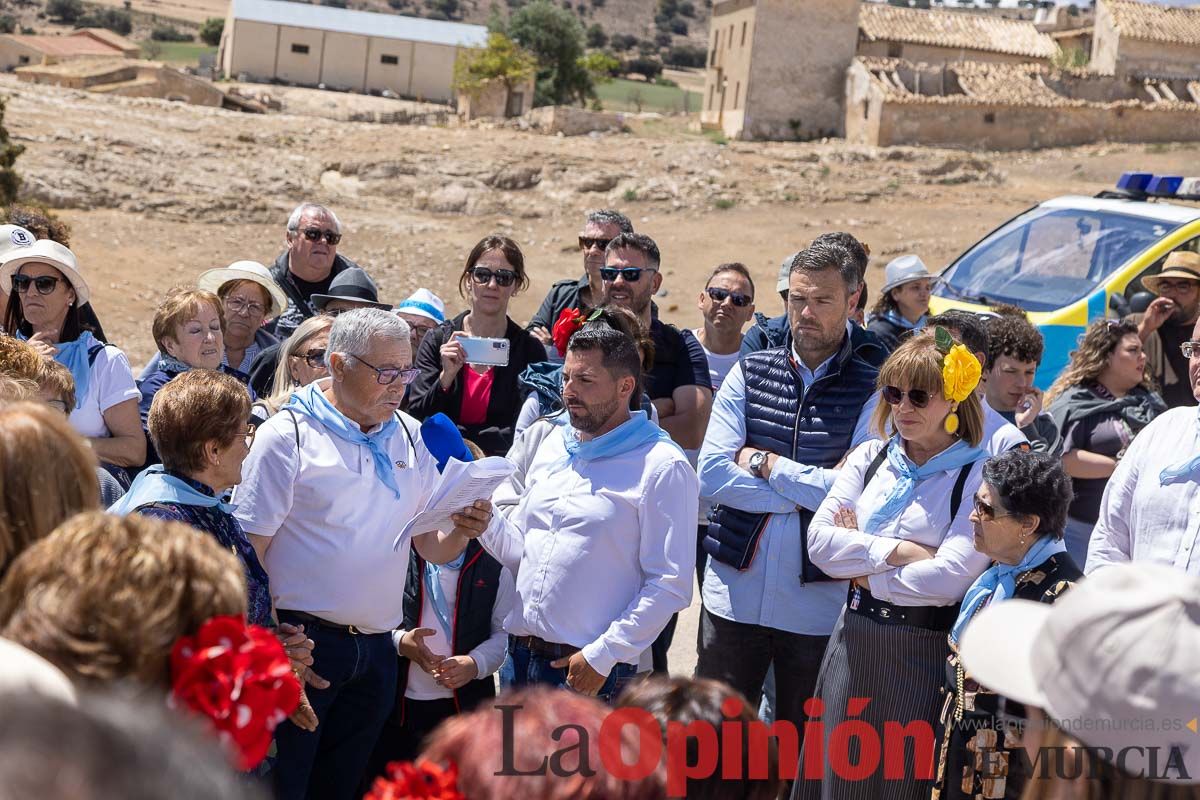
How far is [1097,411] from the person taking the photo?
592cm

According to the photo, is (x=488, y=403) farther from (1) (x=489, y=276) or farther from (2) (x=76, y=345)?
(2) (x=76, y=345)

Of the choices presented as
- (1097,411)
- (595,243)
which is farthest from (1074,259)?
(595,243)

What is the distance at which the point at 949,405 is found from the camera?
14.3 ft

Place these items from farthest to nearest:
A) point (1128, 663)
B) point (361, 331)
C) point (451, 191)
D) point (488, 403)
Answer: point (451, 191) → point (488, 403) → point (361, 331) → point (1128, 663)

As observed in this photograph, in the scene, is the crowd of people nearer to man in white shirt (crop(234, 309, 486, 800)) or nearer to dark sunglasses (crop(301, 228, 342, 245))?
man in white shirt (crop(234, 309, 486, 800))

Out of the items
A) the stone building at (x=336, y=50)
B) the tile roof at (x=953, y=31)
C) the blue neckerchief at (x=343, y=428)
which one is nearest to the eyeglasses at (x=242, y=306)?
the blue neckerchief at (x=343, y=428)

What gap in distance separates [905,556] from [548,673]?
4.48ft

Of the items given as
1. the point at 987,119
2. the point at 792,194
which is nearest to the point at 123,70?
the point at 792,194

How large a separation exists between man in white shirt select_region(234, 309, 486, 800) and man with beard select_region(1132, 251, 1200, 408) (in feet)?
15.9

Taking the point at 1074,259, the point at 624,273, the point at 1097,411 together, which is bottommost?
the point at 1097,411

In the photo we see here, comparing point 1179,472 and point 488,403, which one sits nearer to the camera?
point 1179,472

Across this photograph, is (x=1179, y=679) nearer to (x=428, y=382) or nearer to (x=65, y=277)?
(x=428, y=382)

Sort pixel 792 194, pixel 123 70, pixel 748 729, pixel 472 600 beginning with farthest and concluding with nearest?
pixel 123 70, pixel 792 194, pixel 472 600, pixel 748 729

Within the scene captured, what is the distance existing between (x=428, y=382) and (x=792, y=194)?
70.3ft
